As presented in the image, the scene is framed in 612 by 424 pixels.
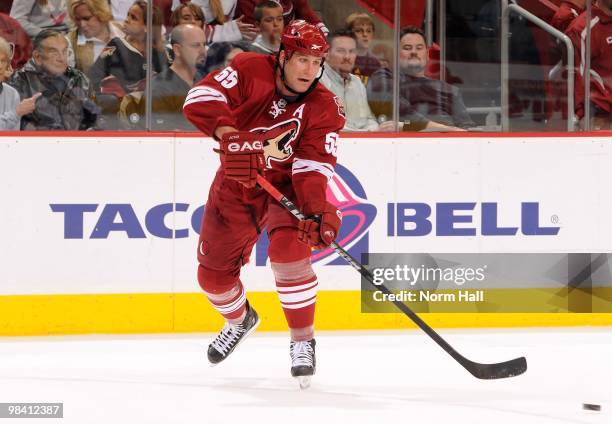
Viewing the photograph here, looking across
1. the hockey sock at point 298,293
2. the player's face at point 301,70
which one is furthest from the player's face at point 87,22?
the hockey sock at point 298,293

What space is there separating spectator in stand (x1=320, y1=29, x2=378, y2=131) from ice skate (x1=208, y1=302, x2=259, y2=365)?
1362 mm

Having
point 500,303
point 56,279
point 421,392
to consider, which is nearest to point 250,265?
point 56,279

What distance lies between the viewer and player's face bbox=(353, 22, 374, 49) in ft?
16.9

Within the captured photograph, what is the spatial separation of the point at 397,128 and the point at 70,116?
1457 millimetres

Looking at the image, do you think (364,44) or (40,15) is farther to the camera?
(364,44)

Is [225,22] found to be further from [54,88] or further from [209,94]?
[209,94]

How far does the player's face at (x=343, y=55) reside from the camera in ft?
16.9

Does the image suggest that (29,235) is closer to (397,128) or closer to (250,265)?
(250,265)

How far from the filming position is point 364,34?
5160mm

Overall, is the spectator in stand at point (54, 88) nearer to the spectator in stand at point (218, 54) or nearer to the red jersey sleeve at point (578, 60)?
the spectator in stand at point (218, 54)

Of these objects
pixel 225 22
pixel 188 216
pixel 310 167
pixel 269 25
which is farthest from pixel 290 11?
pixel 310 167

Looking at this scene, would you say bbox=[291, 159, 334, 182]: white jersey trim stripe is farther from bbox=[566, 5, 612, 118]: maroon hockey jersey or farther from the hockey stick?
bbox=[566, 5, 612, 118]: maroon hockey jersey

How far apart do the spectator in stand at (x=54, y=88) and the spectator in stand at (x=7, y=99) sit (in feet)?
0.08

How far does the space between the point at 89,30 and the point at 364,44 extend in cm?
123
